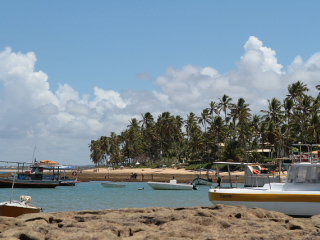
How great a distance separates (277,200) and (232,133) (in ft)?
279

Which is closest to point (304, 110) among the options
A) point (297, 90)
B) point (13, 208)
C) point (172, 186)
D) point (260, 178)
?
point (297, 90)

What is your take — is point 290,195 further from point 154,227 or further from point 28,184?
point 28,184

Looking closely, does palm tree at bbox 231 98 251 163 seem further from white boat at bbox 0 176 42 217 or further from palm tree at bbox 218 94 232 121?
white boat at bbox 0 176 42 217

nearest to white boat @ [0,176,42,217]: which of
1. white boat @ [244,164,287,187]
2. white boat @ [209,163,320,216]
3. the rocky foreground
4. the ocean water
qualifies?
the rocky foreground

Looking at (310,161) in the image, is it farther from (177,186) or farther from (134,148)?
(134,148)

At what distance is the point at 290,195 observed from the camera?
1827cm

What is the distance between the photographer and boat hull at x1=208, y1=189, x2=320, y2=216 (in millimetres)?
17938

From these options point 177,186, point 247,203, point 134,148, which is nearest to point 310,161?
point 247,203

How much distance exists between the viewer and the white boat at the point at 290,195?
59.1 ft

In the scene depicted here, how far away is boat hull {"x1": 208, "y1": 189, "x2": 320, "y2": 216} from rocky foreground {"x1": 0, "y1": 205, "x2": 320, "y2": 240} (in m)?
4.59

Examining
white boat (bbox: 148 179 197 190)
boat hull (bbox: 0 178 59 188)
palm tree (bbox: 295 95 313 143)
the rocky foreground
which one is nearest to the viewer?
the rocky foreground

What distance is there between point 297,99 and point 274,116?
10.8 metres

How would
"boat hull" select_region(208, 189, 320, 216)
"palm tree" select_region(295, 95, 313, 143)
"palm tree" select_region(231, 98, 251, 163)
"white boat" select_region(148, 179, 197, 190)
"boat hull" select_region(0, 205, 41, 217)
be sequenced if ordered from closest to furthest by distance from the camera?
"boat hull" select_region(0, 205, 41, 217) < "boat hull" select_region(208, 189, 320, 216) < "white boat" select_region(148, 179, 197, 190) < "palm tree" select_region(295, 95, 313, 143) < "palm tree" select_region(231, 98, 251, 163)

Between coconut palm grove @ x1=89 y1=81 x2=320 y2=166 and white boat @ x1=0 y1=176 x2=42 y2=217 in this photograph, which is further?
coconut palm grove @ x1=89 y1=81 x2=320 y2=166
